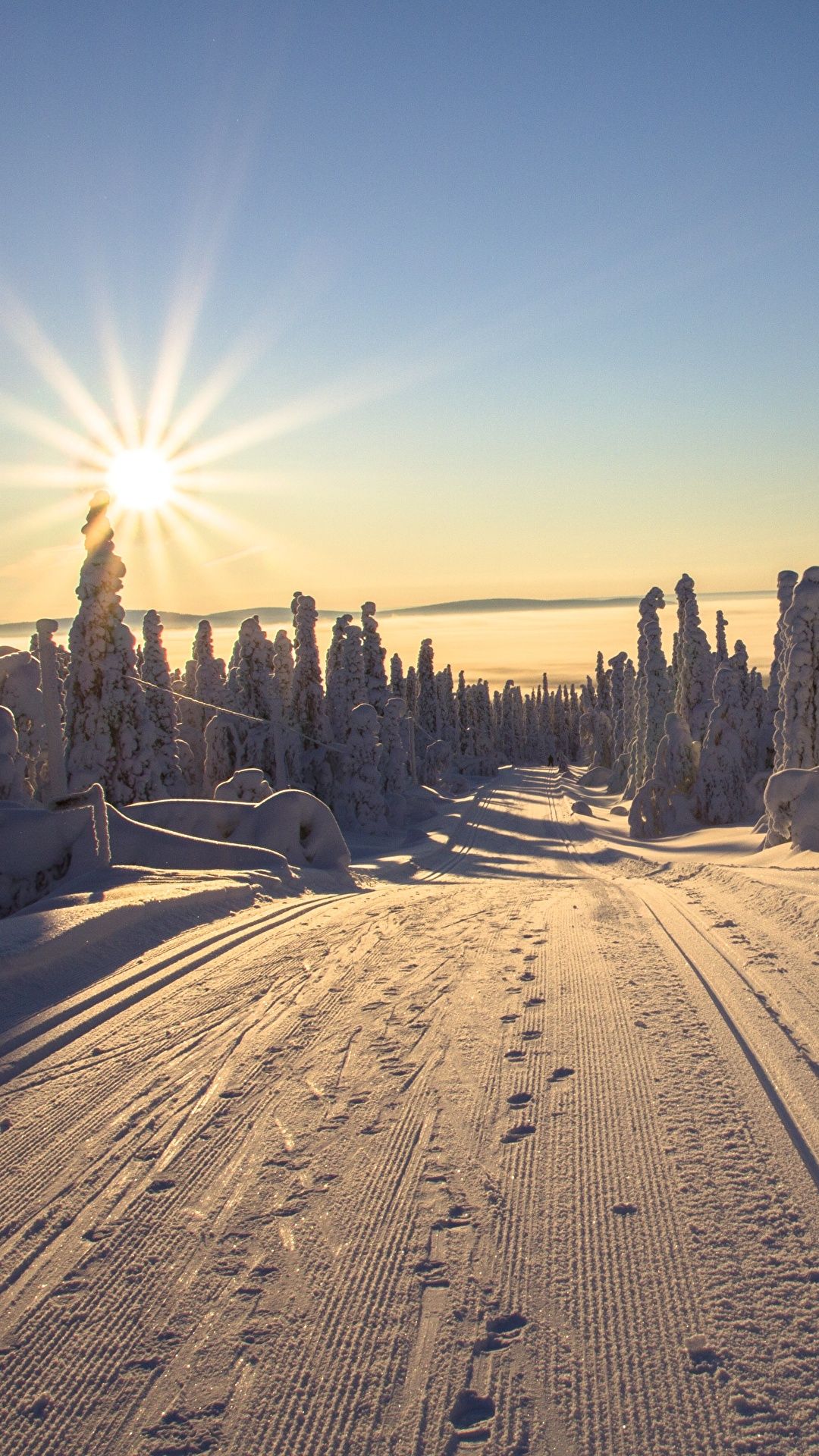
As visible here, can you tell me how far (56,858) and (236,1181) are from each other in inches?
306

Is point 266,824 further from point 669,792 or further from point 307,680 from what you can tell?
point 307,680

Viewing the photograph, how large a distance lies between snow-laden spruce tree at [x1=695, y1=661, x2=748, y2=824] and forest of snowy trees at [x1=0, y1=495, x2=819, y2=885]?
0.20ft

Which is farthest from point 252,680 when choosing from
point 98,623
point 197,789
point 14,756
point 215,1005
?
point 215,1005

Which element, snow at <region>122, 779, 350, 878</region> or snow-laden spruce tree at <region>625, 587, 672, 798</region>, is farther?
snow-laden spruce tree at <region>625, 587, 672, 798</region>

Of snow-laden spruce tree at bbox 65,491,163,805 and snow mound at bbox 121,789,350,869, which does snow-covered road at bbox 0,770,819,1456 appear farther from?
snow-laden spruce tree at bbox 65,491,163,805

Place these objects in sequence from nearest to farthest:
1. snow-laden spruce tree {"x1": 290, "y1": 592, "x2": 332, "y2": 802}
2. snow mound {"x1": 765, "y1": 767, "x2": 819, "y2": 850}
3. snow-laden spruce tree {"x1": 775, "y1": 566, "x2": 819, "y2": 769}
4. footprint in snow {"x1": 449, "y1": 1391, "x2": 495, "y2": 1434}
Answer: footprint in snow {"x1": 449, "y1": 1391, "x2": 495, "y2": 1434}, snow mound {"x1": 765, "y1": 767, "x2": 819, "y2": 850}, snow-laden spruce tree {"x1": 775, "y1": 566, "x2": 819, "y2": 769}, snow-laden spruce tree {"x1": 290, "y1": 592, "x2": 332, "y2": 802}

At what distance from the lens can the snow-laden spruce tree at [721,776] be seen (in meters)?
37.4

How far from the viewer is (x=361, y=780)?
42.1 metres

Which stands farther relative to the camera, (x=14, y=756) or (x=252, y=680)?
(x=252, y=680)

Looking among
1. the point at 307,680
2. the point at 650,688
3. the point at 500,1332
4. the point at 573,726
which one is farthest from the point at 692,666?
the point at 573,726

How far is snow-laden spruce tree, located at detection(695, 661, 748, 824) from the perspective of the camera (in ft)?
123

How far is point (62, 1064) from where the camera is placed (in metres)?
5.28

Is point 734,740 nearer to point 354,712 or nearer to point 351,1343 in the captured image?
point 354,712

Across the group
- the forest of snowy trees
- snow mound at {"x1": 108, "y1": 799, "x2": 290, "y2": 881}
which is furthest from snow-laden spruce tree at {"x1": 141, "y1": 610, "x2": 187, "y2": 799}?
snow mound at {"x1": 108, "y1": 799, "x2": 290, "y2": 881}
